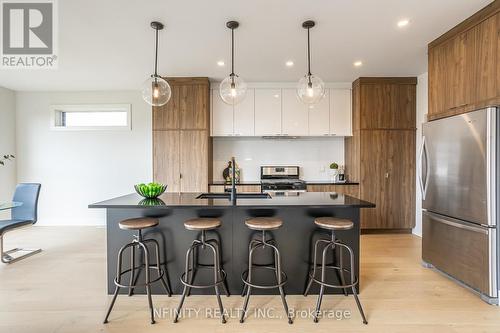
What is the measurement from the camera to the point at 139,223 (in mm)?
2252

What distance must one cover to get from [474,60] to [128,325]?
408cm

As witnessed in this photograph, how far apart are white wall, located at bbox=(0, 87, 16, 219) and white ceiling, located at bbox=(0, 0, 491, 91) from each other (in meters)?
0.67

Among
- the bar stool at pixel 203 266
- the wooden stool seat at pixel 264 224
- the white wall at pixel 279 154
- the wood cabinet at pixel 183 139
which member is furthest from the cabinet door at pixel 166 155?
the wooden stool seat at pixel 264 224

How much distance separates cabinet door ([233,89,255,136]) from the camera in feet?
15.2

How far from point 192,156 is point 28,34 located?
2531mm

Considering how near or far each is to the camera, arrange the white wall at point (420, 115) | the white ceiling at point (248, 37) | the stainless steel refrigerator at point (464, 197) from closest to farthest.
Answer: the stainless steel refrigerator at point (464, 197)
the white ceiling at point (248, 37)
the white wall at point (420, 115)

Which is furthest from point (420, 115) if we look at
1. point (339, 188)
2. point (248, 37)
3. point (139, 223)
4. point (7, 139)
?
point (7, 139)

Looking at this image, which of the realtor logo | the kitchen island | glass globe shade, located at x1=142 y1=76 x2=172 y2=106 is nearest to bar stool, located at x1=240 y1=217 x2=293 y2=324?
the kitchen island

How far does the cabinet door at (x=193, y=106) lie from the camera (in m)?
4.39

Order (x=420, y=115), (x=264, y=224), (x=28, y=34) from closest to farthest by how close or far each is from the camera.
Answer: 1. (x=264, y=224)
2. (x=28, y=34)
3. (x=420, y=115)

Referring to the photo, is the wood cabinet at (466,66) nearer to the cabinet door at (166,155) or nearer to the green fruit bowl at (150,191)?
the green fruit bowl at (150,191)

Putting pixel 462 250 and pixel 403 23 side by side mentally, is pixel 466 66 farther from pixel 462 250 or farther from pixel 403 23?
pixel 462 250

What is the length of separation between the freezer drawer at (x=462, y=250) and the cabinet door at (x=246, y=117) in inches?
116

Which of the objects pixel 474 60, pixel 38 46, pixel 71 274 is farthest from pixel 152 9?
pixel 474 60
